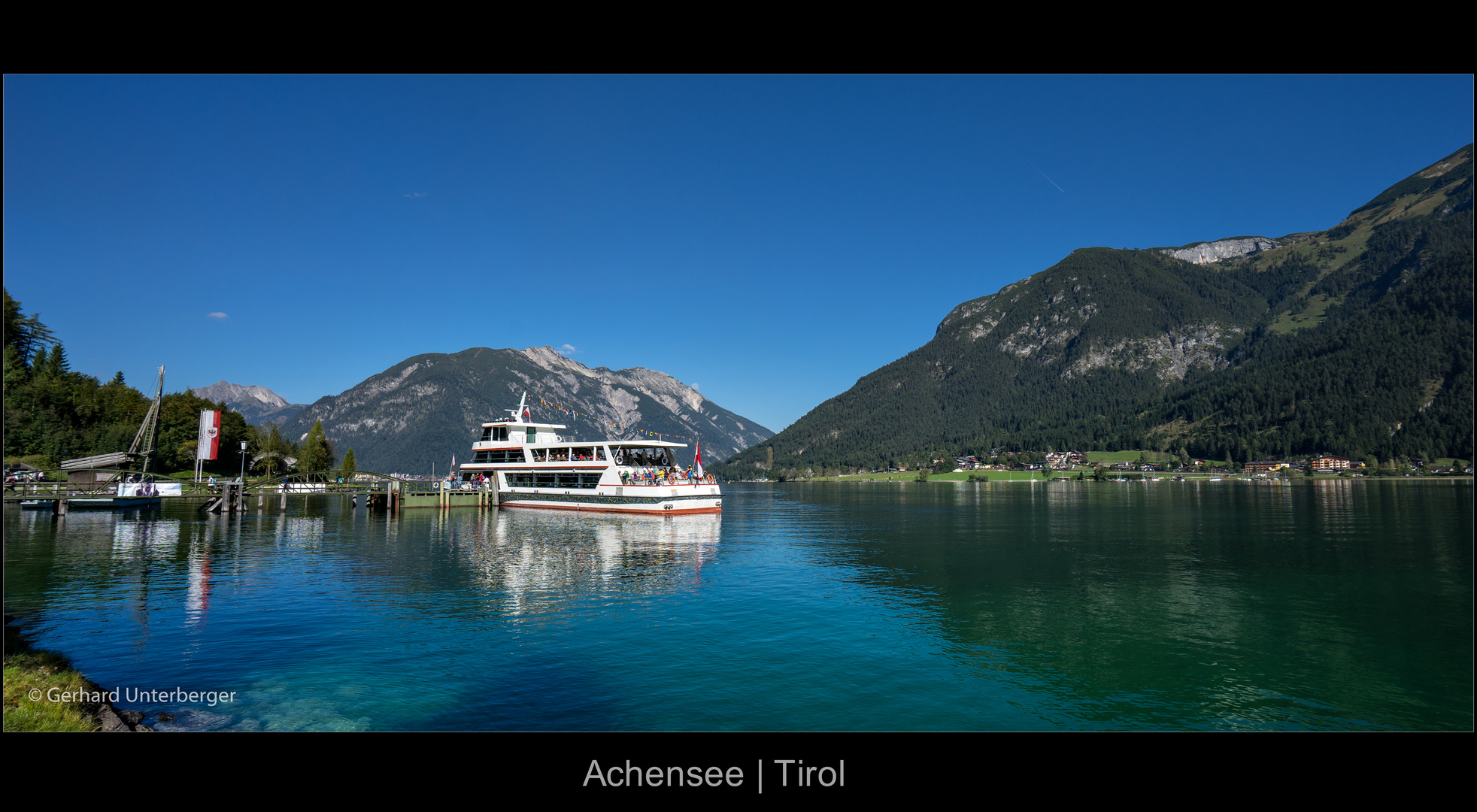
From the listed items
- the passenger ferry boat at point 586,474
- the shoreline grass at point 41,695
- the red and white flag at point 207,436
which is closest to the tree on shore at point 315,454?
the red and white flag at point 207,436

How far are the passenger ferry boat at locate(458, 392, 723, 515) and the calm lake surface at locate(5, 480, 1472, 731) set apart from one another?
17605 millimetres

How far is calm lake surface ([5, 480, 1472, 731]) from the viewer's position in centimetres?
1514

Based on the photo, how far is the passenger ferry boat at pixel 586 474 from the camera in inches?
2462

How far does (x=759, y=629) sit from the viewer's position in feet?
72.3

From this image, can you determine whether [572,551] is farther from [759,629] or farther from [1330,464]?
[1330,464]

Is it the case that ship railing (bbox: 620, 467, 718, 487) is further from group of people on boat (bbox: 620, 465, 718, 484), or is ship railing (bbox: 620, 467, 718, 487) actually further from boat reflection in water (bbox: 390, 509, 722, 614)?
boat reflection in water (bbox: 390, 509, 722, 614)

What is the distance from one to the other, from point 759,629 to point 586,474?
47.0 metres

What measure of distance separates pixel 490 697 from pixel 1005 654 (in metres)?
13.2

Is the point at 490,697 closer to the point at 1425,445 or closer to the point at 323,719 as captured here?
the point at 323,719

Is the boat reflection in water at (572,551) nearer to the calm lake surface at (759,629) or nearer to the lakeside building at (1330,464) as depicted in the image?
the calm lake surface at (759,629)

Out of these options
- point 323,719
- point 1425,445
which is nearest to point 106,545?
point 323,719

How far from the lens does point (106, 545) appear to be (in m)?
36.8

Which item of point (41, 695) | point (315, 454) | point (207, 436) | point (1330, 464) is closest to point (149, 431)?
point (207, 436)

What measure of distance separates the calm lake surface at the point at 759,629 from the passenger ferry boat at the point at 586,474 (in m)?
17.6
